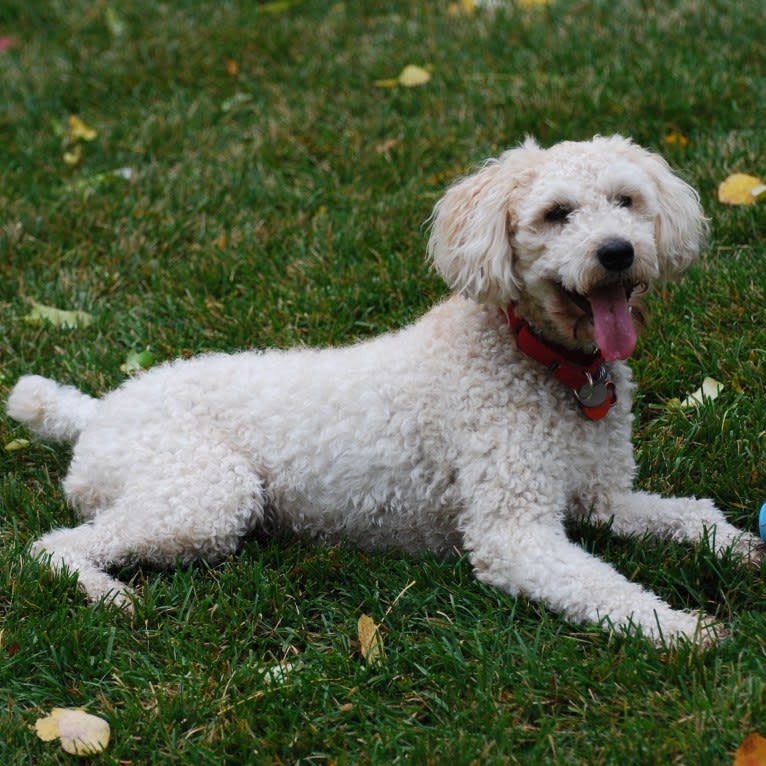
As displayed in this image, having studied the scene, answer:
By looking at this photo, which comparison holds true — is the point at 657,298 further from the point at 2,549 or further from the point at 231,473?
the point at 2,549

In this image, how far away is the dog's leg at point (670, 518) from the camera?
358 centimetres

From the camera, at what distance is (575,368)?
11.9 ft

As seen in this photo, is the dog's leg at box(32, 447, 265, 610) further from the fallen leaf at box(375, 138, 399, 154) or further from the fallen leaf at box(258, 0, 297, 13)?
the fallen leaf at box(258, 0, 297, 13)

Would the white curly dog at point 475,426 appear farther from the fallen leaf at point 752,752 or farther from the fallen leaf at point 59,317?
the fallen leaf at point 59,317

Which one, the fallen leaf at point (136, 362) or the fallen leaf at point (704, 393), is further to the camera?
the fallen leaf at point (136, 362)

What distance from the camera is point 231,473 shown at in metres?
3.87

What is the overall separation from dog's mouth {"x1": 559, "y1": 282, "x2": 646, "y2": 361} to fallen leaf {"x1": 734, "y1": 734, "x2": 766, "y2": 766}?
122 centimetres

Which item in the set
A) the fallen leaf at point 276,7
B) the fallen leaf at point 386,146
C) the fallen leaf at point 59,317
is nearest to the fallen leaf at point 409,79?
the fallen leaf at point 386,146

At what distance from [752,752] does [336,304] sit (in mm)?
3026

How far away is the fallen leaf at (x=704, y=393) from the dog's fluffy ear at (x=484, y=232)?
3.44 feet

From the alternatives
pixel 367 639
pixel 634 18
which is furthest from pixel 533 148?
pixel 634 18

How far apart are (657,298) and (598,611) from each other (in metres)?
1.96

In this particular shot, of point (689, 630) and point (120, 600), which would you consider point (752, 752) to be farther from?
point (120, 600)

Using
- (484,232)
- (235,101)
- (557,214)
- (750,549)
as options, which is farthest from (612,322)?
(235,101)
